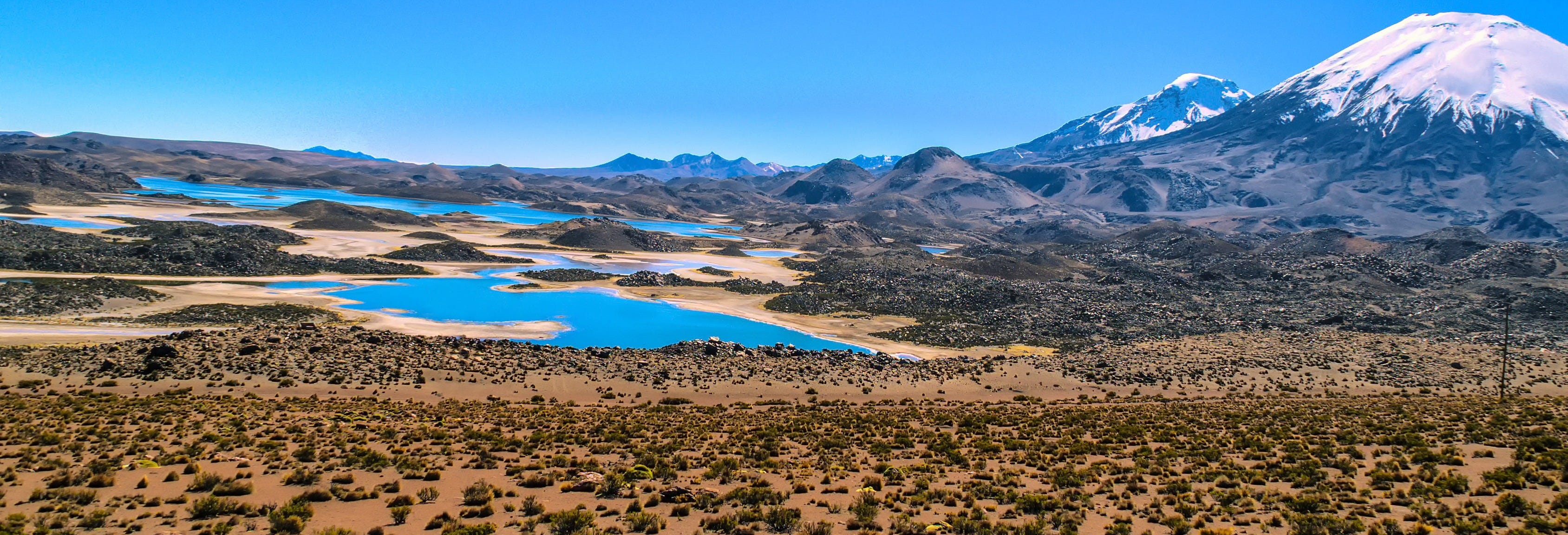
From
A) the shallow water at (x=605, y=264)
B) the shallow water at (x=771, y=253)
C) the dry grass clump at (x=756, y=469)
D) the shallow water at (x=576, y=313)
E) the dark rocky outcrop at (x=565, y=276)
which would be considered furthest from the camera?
the shallow water at (x=771, y=253)

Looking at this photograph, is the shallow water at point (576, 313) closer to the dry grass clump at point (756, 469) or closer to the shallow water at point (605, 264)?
the shallow water at point (605, 264)

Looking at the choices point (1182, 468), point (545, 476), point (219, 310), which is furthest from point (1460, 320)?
point (219, 310)

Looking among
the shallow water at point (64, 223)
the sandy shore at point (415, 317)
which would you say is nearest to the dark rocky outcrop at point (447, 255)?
the sandy shore at point (415, 317)

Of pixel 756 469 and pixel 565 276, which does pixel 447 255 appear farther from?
pixel 756 469

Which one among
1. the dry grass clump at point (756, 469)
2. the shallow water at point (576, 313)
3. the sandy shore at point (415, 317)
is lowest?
the shallow water at point (576, 313)

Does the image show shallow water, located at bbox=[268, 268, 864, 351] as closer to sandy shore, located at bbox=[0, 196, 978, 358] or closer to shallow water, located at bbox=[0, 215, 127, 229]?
sandy shore, located at bbox=[0, 196, 978, 358]

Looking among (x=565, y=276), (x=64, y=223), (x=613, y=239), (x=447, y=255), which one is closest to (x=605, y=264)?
(x=565, y=276)

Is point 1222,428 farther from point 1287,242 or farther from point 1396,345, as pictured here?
point 1287,242


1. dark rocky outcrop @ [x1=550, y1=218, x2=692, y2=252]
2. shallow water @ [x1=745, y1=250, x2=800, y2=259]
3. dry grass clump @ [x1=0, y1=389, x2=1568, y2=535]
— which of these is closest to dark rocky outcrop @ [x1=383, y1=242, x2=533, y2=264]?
dark rocky outcrop @ [x1=550, y1=218, x2=692, y2=252]
